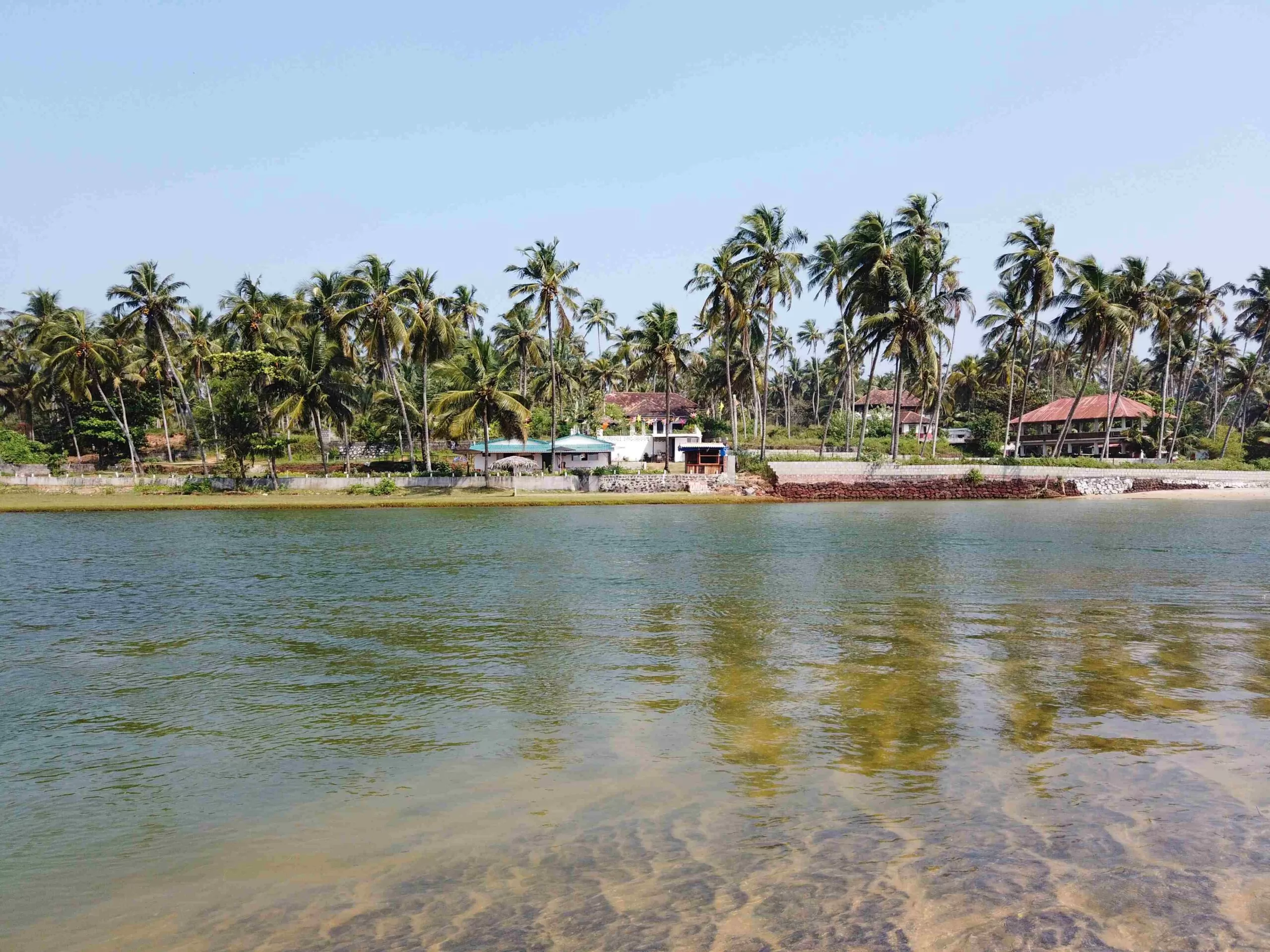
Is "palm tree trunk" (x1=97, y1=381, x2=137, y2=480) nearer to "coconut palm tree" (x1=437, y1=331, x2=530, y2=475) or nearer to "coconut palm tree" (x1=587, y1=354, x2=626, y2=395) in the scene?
"coconut palm tree" (x1=437, y1=331, x2=530, y2=475)

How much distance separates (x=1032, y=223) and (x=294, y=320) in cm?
5269

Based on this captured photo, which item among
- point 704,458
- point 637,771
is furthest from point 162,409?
point 637,771

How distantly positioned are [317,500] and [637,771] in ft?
145

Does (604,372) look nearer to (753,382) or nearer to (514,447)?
(753,382)

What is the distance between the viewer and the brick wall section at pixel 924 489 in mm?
53344

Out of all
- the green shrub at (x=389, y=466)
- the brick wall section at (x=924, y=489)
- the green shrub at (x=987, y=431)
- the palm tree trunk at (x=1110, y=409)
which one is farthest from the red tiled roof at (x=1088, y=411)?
the green shrub at (x=389, y=466)

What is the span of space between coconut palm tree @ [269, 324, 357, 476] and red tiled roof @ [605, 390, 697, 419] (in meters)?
30.8

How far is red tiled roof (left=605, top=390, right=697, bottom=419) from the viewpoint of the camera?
80.1 meters

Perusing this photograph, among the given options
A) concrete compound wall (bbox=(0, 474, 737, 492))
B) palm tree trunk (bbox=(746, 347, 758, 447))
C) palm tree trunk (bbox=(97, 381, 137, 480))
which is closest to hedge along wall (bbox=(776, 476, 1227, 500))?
concrete compound wall (bbox=(0, 474, 737, 492))

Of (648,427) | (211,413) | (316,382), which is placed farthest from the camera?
(648,427)

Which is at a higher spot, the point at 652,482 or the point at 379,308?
the point at 379,308

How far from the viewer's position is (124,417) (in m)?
61.7

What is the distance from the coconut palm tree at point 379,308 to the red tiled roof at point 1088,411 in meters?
52.4

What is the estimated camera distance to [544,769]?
6.86 metres
